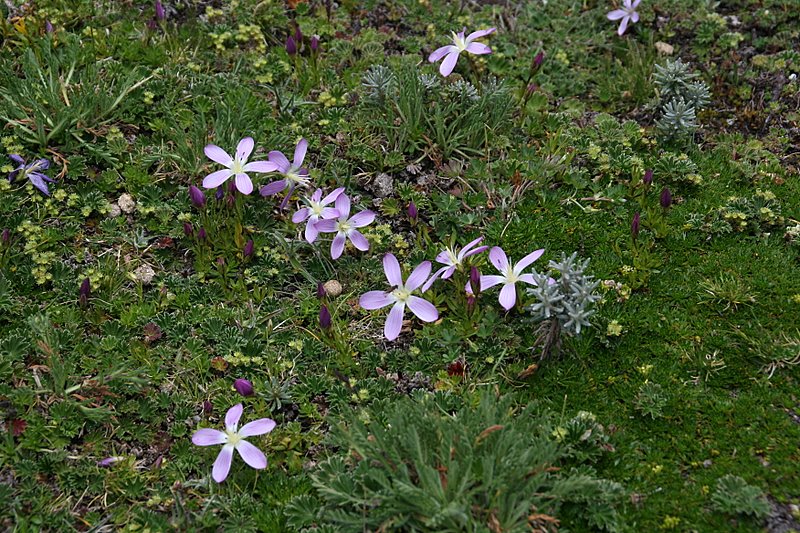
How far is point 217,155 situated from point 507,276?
1512mm

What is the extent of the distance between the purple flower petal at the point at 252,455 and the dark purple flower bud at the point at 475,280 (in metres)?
1.14

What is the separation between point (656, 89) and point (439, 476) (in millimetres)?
2804

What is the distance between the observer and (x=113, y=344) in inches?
133

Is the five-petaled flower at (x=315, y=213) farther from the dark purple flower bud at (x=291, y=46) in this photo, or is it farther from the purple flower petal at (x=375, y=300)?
the dark purple flower bud at (x=291, y=46)

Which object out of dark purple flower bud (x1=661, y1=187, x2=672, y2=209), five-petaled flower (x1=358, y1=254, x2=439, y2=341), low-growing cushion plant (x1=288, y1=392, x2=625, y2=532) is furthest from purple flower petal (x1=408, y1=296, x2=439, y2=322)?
dark purple flower bud (x1=661, y1=187, x2=672, y2=209)

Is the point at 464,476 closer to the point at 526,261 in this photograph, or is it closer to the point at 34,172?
the point at 526,261

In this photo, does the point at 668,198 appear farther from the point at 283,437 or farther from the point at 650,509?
the point at 283,437

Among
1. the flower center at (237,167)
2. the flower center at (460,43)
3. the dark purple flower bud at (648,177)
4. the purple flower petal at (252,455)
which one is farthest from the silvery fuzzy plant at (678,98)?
the purple flower petal at (252,455)

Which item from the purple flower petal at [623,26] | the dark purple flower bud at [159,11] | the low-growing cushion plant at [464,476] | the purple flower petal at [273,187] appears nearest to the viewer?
the low-growing cushion plant at [464,476]

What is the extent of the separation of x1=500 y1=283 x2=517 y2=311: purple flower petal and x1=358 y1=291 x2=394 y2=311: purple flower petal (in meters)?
0.49

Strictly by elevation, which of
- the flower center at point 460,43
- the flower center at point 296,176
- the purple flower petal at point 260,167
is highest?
the flower center at point 460,43

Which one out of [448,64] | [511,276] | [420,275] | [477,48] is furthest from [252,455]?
[477,48]

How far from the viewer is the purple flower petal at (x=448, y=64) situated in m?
4.26

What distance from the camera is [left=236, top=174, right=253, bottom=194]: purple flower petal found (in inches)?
145
